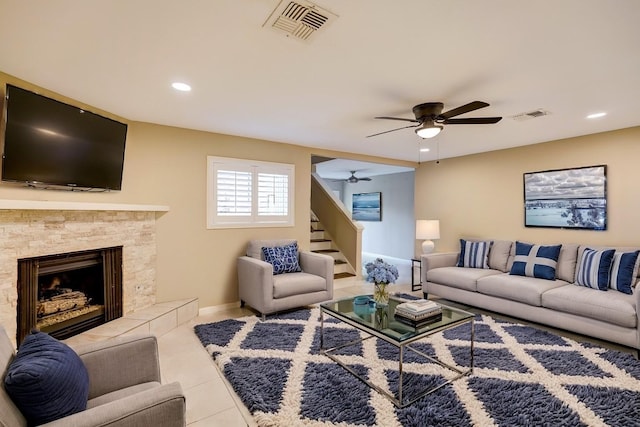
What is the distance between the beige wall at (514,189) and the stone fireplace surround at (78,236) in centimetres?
458

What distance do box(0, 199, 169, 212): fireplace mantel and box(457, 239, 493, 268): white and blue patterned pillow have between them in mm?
4016

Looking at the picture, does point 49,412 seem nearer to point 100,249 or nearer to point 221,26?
point 221,26

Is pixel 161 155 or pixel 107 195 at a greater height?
pixel 161 155

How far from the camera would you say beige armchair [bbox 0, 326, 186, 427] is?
3.62ft

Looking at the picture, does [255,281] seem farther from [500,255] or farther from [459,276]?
[500,255]

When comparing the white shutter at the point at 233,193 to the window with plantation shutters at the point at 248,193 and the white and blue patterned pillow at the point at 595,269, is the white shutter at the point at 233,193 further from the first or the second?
the white and blue patterned pillow at the point at 595,269

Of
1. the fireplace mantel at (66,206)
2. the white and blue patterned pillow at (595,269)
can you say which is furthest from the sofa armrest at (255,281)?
the white and blue patterned pillow at (595,269)

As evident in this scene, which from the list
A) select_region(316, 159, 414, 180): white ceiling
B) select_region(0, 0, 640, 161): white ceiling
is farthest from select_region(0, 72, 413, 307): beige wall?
select_region(316, 159, 414, 180): white ceiling

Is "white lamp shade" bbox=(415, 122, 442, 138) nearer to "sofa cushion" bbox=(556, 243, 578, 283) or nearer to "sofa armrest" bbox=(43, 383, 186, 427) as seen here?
"sofa cushion" bbox=(556, 243, 578, 283)

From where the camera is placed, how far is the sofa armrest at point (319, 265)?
13.2 ft

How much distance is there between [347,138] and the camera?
4336 mm

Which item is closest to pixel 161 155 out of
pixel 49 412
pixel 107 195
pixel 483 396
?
pixel 107 195

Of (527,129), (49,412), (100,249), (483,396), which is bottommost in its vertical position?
(483,396)

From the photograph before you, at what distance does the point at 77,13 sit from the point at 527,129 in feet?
14.1
